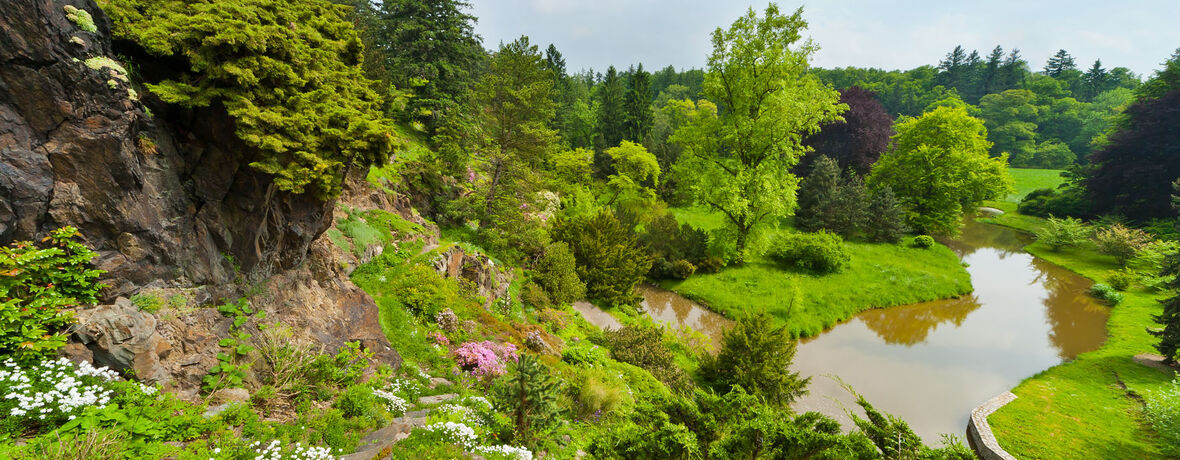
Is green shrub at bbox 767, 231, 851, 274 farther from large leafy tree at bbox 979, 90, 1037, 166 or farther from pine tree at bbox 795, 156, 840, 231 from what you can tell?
large leafy tree at bbox 979, 90, 1037, 166

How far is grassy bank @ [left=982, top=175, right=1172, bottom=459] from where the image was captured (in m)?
8.88

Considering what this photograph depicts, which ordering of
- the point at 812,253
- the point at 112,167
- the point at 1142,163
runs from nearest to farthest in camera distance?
the point at 112,167 < the point at 812,253 < the point at 1142,163

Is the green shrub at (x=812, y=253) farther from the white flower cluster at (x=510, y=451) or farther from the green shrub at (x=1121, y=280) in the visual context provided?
the white flower cluster at (x=510, y=451)

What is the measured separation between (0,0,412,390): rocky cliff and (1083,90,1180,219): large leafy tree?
4745cm

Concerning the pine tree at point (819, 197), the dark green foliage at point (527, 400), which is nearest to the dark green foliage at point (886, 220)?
the pine tree at point (819, 197)

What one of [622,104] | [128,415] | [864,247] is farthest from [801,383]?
[622,104]

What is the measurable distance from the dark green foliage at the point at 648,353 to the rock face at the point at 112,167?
8.35 m

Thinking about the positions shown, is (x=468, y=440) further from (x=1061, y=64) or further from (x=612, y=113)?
(x=1061, y=64)

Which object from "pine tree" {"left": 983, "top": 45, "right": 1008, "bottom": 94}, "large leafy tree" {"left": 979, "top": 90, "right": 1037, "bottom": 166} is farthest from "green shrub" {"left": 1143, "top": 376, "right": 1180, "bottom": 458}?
"pine tree" {"left": 983, "top": 45, "right": 1008, "bottom": 94}

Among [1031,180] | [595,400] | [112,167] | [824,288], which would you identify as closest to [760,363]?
[595,400]

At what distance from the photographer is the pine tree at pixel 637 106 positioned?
34812 mm

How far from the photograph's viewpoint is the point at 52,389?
3.57 metres

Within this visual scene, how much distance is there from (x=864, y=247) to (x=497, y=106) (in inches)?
857

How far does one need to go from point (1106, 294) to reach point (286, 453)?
1198 inches
